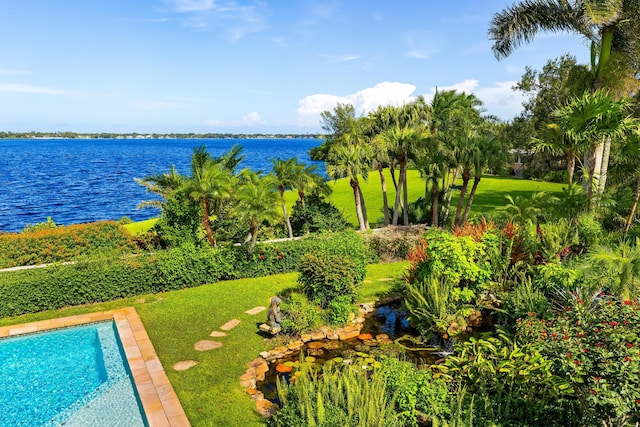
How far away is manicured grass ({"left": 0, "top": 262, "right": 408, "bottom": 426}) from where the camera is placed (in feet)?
24.1

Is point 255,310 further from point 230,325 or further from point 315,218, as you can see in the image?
point 315,218

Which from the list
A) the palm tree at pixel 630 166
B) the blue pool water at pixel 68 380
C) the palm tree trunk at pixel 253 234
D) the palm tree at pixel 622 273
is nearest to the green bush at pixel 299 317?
the blue pool water at pixel 68 380

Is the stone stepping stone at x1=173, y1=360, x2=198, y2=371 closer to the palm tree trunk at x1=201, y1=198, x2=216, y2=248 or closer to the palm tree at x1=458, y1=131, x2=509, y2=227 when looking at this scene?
the palm tree trunk at x1=201, y1=198, x2=216, y2=248

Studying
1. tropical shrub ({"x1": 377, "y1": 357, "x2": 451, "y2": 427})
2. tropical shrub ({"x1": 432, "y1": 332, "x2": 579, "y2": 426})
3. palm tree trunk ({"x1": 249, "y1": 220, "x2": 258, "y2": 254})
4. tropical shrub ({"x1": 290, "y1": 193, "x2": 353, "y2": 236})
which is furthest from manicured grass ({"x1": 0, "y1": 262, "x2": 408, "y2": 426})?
tropical shrub ({"x1": 290, "y1": 193, "x2": 353, "y2": 236})

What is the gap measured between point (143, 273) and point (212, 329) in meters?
3.88

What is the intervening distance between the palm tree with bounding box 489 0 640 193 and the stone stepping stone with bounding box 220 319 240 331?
13.4m

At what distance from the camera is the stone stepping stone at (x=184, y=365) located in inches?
338

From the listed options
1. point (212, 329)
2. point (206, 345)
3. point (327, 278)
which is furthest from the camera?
point (327, 278)

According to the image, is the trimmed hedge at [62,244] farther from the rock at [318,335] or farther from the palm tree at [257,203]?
the rock at [318,335]

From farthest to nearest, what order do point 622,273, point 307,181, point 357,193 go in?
1. point 357,193
2. point 307,181
3. point 622,273

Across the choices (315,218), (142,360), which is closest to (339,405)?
(142,360)

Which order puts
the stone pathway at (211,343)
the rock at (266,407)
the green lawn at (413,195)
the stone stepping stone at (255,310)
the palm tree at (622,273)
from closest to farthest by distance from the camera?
the rock at (266,407)
the palm tree at (622,273)
the stone pathway at (211,343)
the stone stepping stone at (255,310)
the green lawn at (413,195)

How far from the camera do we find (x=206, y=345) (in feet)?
31.5

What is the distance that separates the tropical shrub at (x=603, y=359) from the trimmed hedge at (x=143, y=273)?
7522 millimetres
